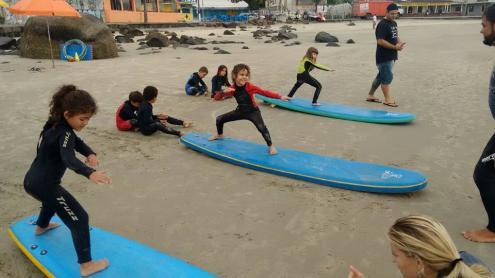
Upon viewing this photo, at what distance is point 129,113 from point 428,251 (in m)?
6.18

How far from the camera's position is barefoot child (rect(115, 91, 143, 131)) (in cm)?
701

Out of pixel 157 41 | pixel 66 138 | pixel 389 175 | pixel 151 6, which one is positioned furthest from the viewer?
pixel 151 6

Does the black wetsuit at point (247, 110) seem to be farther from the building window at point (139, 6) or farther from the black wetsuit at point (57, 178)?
the building window at point (139, 6)

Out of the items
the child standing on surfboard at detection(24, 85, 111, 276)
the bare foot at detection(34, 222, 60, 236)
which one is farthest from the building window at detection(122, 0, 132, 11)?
the child standing on surfboard at detection(24, 85, 111, 276)

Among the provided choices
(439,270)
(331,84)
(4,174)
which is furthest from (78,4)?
(439,270)

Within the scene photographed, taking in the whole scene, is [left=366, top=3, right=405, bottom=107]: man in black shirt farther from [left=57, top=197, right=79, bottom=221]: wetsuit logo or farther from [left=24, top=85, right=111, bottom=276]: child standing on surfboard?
[left=57, top=197, right=79, bottom=221]: wetsuit logo

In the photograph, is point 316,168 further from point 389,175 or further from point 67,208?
point 67,208

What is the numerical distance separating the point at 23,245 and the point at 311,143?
4.44m

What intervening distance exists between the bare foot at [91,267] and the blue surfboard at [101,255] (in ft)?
0.12

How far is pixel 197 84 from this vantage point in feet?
32.2

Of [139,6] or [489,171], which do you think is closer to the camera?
[489,171]

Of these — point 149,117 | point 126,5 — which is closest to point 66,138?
point 149,117

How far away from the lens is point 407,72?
43.7ft

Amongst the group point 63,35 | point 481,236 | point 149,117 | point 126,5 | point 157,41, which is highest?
point 126,5
